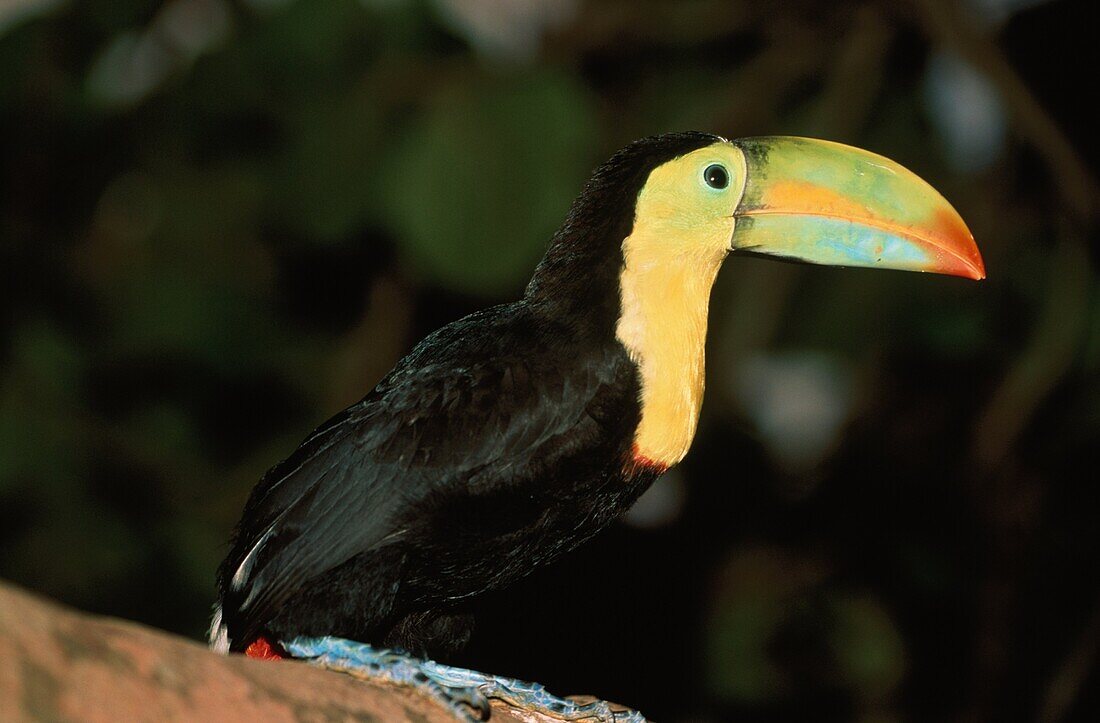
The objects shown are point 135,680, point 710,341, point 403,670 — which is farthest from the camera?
point 710,341

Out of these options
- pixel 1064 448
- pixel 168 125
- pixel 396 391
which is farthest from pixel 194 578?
pixel 1064 448

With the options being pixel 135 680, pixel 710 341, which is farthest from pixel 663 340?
pixel 710 341

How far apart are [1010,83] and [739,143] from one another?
7.36 feet

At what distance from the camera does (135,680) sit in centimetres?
131

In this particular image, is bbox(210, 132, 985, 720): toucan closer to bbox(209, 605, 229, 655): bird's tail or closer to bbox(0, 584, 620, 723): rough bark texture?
bbox(209, 605, 229, 655): bird's tail

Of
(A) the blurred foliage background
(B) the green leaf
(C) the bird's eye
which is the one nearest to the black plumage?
(C) the bird's eye

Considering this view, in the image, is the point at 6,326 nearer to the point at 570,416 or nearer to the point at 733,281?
the point at 733,281

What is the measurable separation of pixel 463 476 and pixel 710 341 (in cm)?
212

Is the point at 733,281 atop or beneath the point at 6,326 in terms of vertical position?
atop

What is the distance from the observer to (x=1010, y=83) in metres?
4.02

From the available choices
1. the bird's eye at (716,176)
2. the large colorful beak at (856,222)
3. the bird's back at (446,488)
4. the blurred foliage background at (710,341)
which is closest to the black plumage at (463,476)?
the bird's back at (446,488)

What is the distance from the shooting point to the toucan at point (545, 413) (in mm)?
1883

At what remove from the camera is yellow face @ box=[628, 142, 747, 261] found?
6.61ft

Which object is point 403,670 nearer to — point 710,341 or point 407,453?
point 407,453
